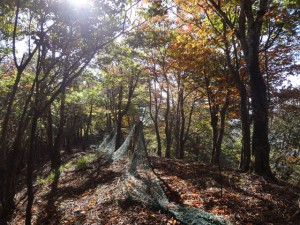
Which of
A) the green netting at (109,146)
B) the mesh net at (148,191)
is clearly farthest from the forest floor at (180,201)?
the green netting at (109,146)

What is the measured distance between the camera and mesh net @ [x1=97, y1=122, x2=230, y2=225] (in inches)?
157

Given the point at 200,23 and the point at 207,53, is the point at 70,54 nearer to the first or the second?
the point at 200,23

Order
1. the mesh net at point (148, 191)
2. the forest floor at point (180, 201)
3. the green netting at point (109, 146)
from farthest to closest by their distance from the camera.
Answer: the green netting at point (109, 146) < the forest floor at point (180, 201) < the mesh net at point (148, 191)

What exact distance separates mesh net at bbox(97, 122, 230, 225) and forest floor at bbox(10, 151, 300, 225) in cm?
15

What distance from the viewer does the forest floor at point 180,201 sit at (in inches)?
171

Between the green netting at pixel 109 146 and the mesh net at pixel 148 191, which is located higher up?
the green netting at pixel 109 146

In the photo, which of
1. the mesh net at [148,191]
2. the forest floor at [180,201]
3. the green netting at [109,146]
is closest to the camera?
the mesh net at [148,191]

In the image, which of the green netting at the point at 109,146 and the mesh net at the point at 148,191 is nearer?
the mesh net at the point at 148,191

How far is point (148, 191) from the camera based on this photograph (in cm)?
534

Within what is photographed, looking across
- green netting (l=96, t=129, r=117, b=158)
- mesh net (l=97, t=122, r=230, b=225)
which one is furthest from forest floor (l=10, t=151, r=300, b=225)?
green netting (l=96, t=129, r=117, b=158)

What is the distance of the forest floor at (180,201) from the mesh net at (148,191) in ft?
0.51

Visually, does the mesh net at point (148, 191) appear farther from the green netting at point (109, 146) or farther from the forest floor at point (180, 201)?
the green netting at point (109, 146)

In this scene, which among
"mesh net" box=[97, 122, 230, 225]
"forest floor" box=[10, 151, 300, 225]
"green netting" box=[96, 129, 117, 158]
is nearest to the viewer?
"mesh net" box=[97, 122, 230, 225]

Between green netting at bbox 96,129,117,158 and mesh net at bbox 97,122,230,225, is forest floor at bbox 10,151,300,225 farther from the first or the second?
green netting at bbox 96,129,117,158
